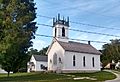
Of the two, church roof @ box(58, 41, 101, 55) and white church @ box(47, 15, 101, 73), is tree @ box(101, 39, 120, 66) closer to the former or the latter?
church roof @ box(58, 41, 101, 55)

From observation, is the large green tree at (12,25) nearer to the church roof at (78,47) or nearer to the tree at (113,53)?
the church roof at (78,47)

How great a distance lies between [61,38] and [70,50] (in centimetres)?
378

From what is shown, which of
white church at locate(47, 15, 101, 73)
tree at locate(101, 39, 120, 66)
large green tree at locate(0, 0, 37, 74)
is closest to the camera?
large green tree at locate(0, 0, 37, 74)

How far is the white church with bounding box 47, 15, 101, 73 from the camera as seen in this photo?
54969mm

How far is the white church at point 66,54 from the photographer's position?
55.0m

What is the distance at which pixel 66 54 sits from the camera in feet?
180

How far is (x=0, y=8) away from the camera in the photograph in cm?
3900

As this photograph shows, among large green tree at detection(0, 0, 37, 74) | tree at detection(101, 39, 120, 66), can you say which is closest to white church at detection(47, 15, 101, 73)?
large green tree at detection(0, 0, 37, 74)

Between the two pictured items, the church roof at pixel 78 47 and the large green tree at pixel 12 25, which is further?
the church roof at pixel 78 47

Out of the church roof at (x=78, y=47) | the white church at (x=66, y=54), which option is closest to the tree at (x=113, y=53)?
the church roof at (x=78, y=47)

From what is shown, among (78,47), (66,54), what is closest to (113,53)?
(78,47)

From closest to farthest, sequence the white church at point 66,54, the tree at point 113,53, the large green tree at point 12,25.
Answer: the large green tree at point 12,25, the white church at point 66,54, the tree at point 113,53

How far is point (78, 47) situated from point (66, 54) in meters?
5.09

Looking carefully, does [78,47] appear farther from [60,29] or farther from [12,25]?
[12,25]
